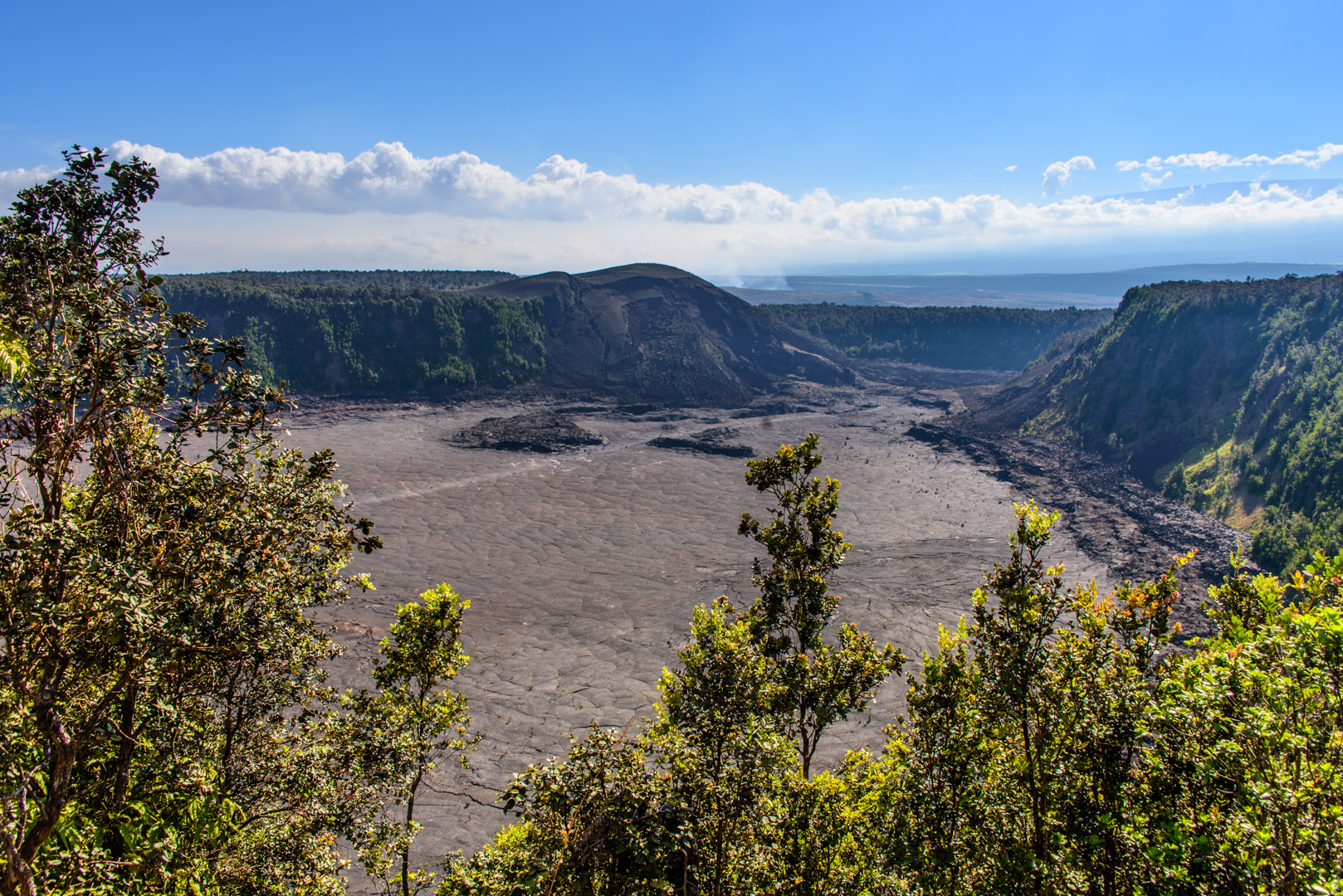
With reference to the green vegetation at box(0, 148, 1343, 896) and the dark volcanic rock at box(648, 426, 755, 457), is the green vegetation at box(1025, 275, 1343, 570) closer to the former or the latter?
the dark volcanic rock at box(648, 426, 755, 457)

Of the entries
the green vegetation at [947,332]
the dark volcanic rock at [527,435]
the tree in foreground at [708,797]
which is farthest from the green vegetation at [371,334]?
the tree in foreground at [708,797]

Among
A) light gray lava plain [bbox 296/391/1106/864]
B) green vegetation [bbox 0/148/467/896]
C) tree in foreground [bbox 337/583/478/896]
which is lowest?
light gray lava plain [bbox 296/391/1106/864]

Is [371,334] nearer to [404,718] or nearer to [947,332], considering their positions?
[404,718]

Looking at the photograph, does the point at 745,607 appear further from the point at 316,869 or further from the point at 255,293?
the point at 255,293

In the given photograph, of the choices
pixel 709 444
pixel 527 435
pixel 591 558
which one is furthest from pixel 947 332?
pixel 591 558

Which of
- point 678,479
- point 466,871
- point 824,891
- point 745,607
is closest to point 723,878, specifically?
point 824,891

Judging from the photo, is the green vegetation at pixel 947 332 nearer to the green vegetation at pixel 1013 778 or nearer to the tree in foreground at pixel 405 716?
the green vegetation at pixel 1013 778

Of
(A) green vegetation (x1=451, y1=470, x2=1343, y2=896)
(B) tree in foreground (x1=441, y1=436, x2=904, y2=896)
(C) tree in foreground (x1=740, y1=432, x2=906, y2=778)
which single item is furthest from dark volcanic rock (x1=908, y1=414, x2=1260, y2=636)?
(B) tree in foreground (x1=441, y1=436, x2=904, y2=896)
